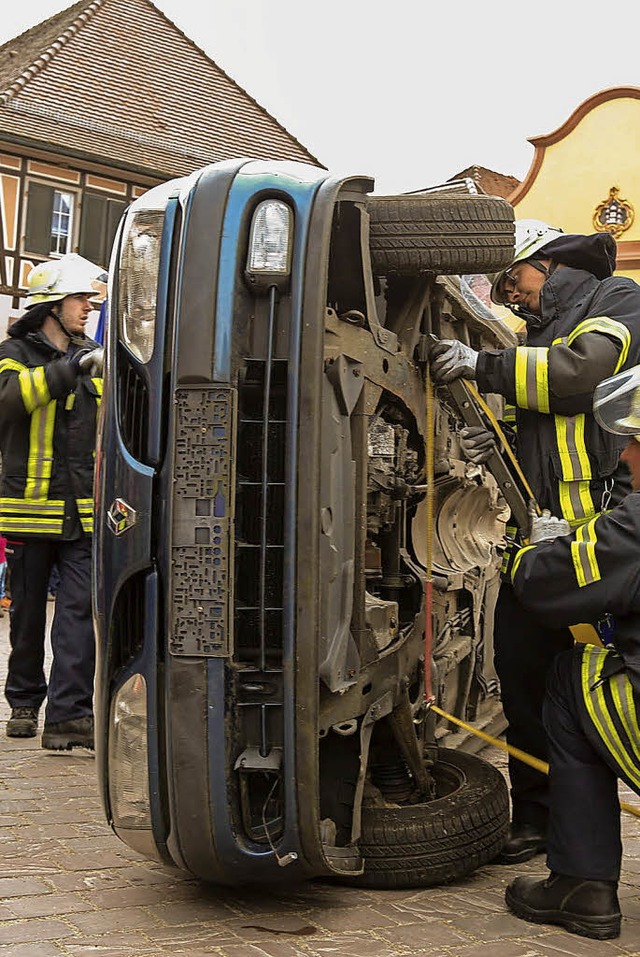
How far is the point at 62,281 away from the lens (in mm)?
5961

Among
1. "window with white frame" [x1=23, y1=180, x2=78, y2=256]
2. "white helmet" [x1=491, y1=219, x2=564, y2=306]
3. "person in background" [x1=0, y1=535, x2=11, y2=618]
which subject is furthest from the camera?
"window with white frame" [x1=23, y1=180, x2=78, y2=256]

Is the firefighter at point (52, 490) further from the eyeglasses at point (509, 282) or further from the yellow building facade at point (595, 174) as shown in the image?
the yellow building facade at point (595, 174)

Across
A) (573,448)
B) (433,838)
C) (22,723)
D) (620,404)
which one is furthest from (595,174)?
(433,838)

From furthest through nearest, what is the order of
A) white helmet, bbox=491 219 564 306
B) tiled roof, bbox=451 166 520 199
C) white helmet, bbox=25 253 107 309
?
tiled roof, bbox=451 166 520 199 < white helmet, bbox=25 253 107 309 < white helmet, bbox=491 219 564 306

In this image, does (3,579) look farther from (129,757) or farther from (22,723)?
(129,757)

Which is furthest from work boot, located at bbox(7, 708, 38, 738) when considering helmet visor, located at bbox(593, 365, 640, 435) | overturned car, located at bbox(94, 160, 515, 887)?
helmet visor, located at bbox(593, 365, 640, 435)

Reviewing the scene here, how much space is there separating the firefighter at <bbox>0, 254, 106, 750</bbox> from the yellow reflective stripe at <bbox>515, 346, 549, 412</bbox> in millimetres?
2357

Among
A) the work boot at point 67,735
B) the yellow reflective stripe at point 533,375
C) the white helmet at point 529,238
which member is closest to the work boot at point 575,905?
the yellow reflective stripe at point 533,375

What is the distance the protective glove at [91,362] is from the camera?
576cm

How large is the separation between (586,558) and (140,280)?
4.58 ft

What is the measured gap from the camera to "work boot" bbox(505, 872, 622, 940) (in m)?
3.48

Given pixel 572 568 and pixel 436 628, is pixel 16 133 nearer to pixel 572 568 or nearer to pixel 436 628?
pixel 436 628

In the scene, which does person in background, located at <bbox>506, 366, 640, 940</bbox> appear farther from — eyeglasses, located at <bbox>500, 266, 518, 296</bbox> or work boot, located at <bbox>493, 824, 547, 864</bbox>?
eyeglasses, located at <bbox>500, 266, 518, 296</bbox>

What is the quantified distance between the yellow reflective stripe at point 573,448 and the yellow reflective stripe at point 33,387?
2.58 m
